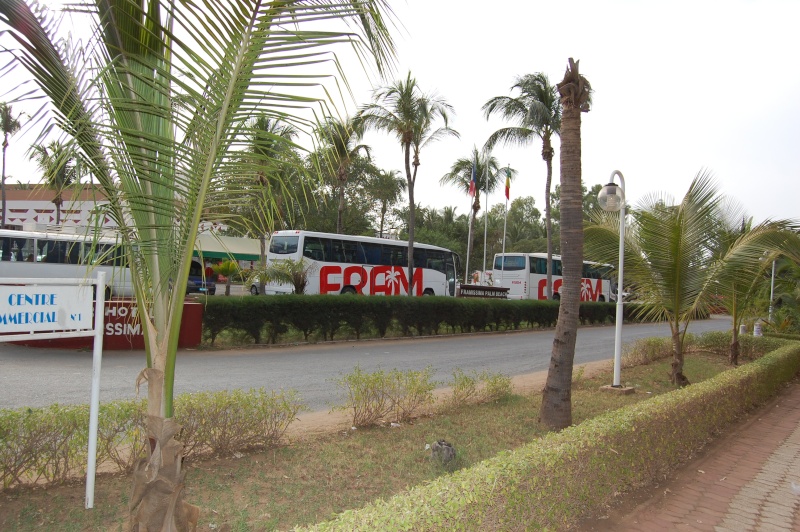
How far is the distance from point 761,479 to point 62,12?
22.0ft

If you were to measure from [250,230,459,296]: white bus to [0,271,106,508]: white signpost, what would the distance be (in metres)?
16.7

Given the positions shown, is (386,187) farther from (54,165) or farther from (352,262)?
(54,165)

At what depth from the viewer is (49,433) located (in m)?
3.91

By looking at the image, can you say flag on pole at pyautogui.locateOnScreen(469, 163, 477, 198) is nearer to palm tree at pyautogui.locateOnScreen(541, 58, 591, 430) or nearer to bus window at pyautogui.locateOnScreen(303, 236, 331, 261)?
bus window at pyautogui.locateOnScreen(303, 236, 331, 261)

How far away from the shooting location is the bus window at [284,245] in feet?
73.4

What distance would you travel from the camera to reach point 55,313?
3.66 meters

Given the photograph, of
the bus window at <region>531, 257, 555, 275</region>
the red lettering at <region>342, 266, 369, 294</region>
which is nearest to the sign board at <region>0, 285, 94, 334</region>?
the red lettering at <region>342, 266, 369, 294</region>

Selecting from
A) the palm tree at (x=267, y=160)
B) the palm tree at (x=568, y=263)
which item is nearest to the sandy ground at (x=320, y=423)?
the palm tree at (x=568, y=263)

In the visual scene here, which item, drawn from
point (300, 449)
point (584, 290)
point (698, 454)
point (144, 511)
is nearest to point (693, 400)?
point (698, 454)

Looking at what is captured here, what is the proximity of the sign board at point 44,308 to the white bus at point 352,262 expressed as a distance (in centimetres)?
1668

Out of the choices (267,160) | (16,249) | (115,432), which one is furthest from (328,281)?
(267,160)

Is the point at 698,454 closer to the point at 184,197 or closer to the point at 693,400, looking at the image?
the point at 693,400

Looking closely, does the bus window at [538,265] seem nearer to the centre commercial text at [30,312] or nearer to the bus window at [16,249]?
the bus window at [16,249]

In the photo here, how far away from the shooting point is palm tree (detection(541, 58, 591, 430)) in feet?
20.4
